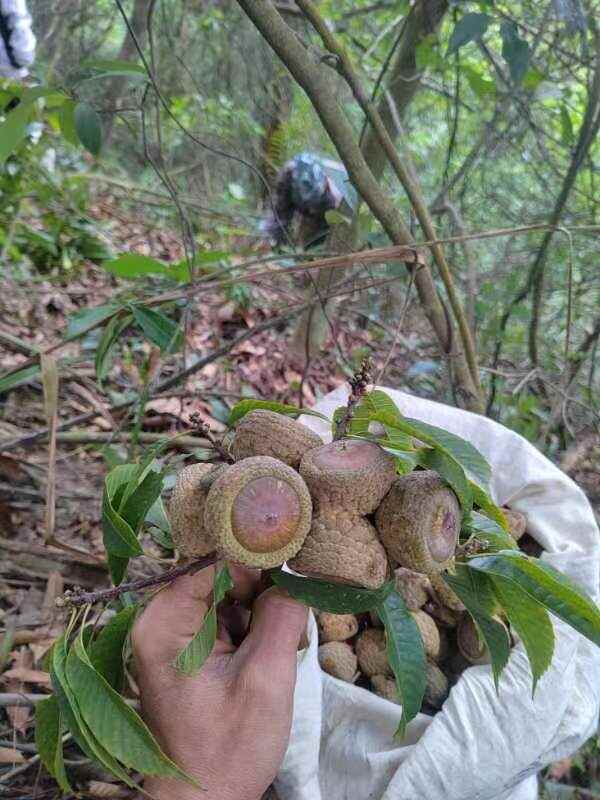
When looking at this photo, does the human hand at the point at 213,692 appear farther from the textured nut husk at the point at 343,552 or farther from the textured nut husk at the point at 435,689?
the textured nut husk at the point at 435,689

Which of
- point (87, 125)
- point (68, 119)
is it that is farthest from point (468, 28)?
point (68, 119)

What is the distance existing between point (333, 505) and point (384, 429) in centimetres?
14

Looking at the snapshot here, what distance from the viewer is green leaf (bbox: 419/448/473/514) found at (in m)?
0.72

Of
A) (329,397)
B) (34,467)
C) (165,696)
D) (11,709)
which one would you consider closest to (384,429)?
(165,696)

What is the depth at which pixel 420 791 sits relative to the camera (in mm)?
1113

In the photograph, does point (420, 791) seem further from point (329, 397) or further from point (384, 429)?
point (329, 397)

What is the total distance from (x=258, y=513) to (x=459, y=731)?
29.3 inches

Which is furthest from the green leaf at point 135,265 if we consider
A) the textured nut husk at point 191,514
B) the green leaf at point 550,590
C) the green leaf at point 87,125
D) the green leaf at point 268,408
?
the green leaf at point 550,590

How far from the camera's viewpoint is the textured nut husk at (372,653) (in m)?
1.30

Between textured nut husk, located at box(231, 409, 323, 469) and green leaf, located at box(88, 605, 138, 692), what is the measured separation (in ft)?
0.99

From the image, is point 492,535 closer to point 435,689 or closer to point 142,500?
point 142,500

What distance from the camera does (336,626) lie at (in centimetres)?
134

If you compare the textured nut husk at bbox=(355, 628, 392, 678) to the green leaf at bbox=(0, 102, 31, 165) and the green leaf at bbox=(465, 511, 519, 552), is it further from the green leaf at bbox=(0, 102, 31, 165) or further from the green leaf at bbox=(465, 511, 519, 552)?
the green leaf at bbox=(0, 102, 31, 165)

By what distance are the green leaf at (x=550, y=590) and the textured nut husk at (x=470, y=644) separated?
54 cm
